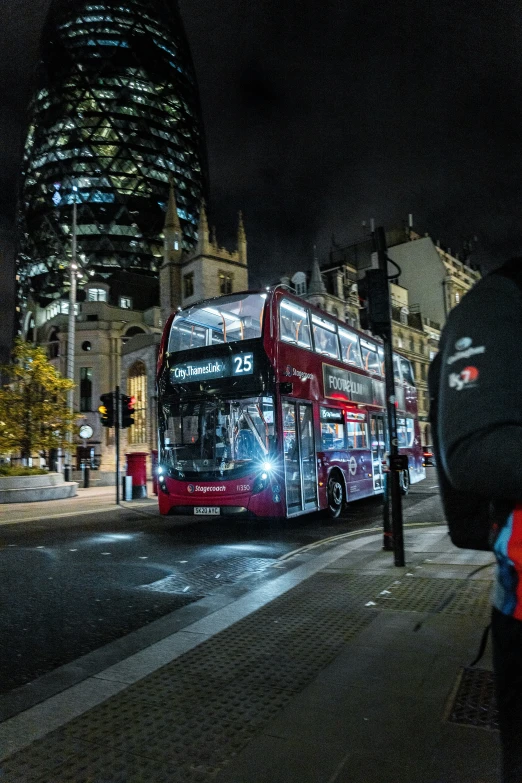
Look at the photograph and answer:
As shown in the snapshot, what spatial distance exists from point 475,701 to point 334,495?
9.21 metres

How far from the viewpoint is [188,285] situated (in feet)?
192

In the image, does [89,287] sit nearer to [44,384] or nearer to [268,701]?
[44,384]

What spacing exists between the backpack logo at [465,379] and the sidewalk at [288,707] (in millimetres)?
1790

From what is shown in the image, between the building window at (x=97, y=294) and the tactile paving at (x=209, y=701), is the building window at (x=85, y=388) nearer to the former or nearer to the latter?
the building window at (x=97, y=294)

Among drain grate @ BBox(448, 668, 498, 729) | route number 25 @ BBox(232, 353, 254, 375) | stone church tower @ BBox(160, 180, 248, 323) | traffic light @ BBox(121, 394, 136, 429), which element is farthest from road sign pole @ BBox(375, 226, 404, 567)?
stone church tower @ BBox(160, 180, 248, 323)

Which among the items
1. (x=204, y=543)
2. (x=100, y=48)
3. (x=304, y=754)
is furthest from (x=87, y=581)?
(x=100, y=48)

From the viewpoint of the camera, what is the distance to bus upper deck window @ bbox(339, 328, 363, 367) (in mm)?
13406

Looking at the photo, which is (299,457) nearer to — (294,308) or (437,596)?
(294,308)

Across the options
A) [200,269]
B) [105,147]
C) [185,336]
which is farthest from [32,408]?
→ [105,147]

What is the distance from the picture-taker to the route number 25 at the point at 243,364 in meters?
10.2

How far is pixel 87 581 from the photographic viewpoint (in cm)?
656

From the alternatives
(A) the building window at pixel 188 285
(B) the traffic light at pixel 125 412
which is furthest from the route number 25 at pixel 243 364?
(A) the building window at pixel 188 285

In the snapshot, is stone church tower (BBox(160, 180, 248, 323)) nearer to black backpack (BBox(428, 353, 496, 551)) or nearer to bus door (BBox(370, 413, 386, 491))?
bus door (BBox(370, 413, 386, 491))

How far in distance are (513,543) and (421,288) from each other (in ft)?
218
